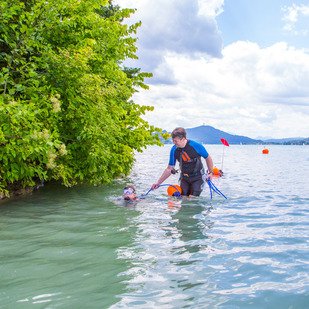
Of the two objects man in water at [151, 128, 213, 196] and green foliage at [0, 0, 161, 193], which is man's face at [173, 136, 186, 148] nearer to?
man in water at [151, 128, 213, 196]

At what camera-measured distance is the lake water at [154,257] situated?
360cm

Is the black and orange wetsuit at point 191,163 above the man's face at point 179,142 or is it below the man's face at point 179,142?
below

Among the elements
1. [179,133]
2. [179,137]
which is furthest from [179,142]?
[179,133]

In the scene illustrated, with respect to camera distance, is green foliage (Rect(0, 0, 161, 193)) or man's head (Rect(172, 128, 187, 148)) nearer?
green foliage (Rect(0, 0, 161, 193))

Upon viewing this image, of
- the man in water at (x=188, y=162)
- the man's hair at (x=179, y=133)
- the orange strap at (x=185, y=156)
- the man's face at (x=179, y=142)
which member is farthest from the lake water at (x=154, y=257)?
the man's hair at (x=179, y=133)

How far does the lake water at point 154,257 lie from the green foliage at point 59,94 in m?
1.66

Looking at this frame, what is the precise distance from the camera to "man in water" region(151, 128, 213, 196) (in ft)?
29.8

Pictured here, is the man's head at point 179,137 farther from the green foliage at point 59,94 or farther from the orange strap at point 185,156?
the green foliage at point 59,94

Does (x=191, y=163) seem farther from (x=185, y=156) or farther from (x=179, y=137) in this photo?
(x=179, y=137)

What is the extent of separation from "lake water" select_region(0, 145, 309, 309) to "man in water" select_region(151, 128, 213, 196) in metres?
0.99

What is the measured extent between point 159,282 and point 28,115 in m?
4.65

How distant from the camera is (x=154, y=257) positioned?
4879 millimetres

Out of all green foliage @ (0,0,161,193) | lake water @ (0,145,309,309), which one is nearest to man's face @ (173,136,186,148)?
lake water @ (0,145,309,309)

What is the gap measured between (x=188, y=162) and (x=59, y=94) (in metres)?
4.32
